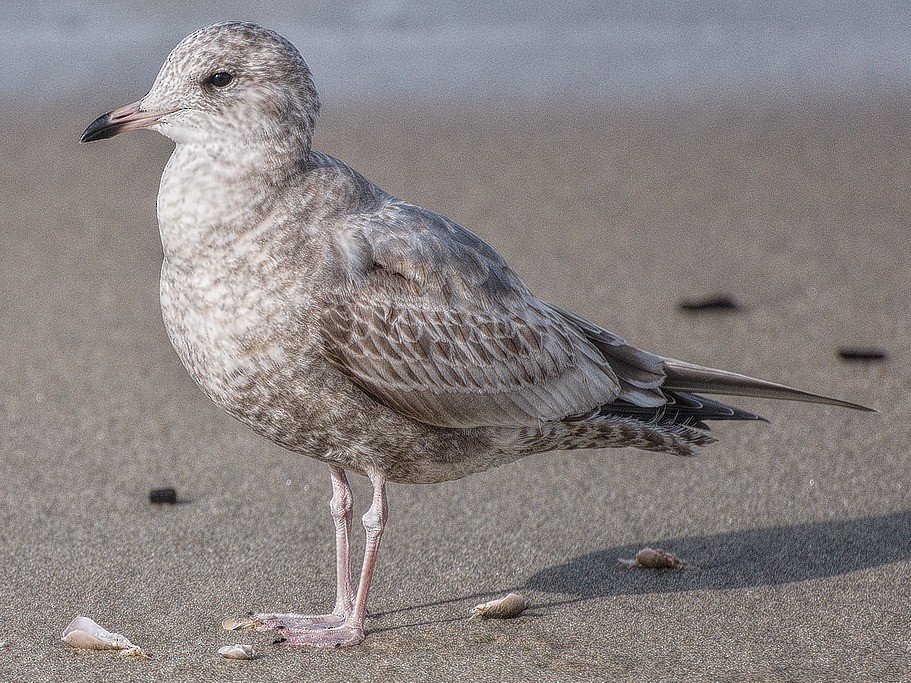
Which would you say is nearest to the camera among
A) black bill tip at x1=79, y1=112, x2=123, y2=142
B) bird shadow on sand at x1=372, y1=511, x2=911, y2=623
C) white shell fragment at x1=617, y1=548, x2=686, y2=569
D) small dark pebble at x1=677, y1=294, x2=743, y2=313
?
black bill tip at x1=79, y1=112, x2=123, y2=142

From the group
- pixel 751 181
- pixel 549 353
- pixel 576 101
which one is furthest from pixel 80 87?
pixel 549 353

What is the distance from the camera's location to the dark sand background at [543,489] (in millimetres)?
4020

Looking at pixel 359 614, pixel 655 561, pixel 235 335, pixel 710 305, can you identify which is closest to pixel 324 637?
pixel 359 614

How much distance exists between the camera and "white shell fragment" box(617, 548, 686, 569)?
4656mm

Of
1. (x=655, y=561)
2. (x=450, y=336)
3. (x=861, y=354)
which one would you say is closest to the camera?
(x=450, y=336)

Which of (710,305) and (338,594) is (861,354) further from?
(338,594)

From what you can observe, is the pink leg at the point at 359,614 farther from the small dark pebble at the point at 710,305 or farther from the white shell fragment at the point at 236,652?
the small dark pebble at the point at 710,305

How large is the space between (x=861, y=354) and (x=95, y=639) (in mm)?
4287

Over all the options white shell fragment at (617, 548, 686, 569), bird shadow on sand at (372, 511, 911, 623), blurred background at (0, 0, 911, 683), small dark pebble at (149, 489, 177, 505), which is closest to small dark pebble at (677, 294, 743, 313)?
blurred background at (0, 0, 911, 683)

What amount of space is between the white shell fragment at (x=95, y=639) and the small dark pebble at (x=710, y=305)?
14.0 feet

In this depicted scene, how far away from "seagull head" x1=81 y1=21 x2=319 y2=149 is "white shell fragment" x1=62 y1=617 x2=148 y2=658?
155cm

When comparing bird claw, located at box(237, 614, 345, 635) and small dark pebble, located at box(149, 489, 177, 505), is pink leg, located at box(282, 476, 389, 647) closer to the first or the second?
bird claw, located at box(237, 614, 345, 635)

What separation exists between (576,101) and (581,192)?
466 cm

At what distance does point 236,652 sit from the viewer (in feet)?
12.7
